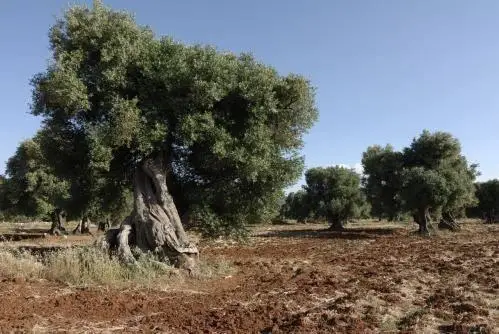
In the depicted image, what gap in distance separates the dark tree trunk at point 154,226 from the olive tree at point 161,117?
0.04m

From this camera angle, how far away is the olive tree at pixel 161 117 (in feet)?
55.1

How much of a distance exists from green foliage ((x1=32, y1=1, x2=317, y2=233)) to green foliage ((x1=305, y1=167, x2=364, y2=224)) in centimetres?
3887

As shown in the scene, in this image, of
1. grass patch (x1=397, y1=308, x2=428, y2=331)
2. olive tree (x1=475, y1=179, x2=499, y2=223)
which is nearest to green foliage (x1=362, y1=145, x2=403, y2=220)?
grass patch (x1=397, y1=308, x2=428, y2=331)

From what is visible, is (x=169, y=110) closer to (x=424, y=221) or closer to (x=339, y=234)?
(x=339, y=234)

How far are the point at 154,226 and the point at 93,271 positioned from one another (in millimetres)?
3404

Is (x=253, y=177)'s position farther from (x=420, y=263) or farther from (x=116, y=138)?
(x=420, y=263)

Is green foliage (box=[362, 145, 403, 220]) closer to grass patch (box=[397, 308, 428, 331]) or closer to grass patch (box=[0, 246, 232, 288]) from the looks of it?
grass patch (box=[0, 246, 232, 288])

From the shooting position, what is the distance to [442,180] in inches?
1560

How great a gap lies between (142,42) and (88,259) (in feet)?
28.5

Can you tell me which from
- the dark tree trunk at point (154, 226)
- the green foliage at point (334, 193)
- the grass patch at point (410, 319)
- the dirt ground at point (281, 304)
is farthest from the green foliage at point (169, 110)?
the green foliage at point (334, 193)

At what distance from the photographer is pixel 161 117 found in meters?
17.8

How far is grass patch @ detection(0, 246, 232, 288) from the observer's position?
46.0 feet

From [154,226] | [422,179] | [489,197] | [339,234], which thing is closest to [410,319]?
[154,226]

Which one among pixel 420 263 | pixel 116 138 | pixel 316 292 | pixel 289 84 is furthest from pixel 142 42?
pixel 420 263
